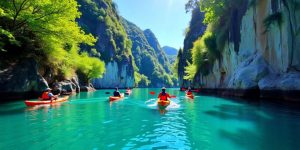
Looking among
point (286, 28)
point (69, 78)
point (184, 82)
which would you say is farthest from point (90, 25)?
point (286, 28)

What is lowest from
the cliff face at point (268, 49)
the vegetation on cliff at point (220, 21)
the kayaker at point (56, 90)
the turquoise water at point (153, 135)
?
the turquoise water at point (153, 135)

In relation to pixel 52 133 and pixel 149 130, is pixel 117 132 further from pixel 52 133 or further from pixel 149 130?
pixel 52 133

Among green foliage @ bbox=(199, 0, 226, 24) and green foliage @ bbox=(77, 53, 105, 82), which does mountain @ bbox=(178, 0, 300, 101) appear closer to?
green foliage @ bbox=(199, 0, 226, 24)

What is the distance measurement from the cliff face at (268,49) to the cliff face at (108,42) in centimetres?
7808

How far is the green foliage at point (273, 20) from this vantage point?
21750 millimetres

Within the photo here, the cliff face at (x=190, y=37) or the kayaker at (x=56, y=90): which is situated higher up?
the cliff face at (x=190, y=37)

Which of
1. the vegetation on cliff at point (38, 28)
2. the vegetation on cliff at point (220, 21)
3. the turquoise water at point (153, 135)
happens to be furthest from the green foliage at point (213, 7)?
the turquoise water at point (153, 135)

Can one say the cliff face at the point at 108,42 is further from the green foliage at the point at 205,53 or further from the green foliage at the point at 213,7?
the green foliage at the point at 213,7

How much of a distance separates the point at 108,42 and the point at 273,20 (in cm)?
9685

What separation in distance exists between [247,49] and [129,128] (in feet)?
84.2

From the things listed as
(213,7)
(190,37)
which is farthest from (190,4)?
(190,37)

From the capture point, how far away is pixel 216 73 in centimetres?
4544

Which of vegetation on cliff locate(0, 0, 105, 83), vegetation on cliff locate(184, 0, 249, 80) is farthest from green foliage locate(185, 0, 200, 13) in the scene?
vegetation on cliff locate(0, 0, 105, 83)

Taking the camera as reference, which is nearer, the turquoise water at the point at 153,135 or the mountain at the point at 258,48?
the turquoise water at the point at 153,135
